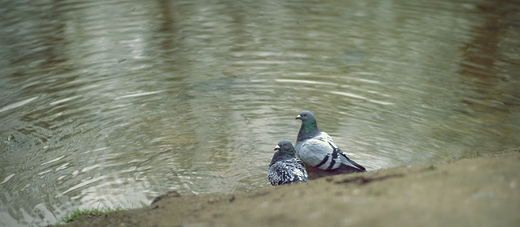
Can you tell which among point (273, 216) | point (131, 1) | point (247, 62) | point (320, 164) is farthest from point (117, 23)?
point (273, 216)

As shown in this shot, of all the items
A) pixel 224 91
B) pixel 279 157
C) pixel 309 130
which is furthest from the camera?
pixel 224 91

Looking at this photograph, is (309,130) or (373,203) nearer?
(373,203)

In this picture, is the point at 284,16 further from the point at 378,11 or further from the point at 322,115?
the point at 322,115

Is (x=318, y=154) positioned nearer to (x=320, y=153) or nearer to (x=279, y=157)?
(x=320, y=153)

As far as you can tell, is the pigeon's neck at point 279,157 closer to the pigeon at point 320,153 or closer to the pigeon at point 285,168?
the pigeon at point 285,168

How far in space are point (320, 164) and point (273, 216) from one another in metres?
2.30

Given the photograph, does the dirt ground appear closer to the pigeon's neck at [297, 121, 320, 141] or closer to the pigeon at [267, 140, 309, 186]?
the pigeon at [267, 140, 309, 186]

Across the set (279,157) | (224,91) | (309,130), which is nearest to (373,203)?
(279,157)

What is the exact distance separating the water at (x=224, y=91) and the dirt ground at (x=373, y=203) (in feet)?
2.91

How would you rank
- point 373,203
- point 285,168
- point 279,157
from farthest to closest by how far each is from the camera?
1. point 279,157
2. point 285,168
3. point 373,203

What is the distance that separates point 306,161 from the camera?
654 cm

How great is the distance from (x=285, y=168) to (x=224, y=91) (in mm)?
3178

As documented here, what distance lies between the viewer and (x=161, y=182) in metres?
6.29

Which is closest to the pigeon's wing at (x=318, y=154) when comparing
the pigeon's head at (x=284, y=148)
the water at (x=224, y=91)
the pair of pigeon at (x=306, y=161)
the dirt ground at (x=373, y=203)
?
the pair of pigeon at (x=306, y=161)
